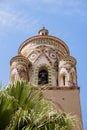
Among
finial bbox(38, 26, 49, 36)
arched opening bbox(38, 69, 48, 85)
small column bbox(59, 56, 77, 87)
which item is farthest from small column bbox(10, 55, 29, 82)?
finial bbox(38, 26, 49, 36)

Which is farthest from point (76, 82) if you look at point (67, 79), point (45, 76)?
point (45, 76)

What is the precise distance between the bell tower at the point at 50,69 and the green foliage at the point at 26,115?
7352mm

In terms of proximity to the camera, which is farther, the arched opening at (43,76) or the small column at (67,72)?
the arched opening at (43,76)

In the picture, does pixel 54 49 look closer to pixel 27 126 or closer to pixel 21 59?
pixel 21 59

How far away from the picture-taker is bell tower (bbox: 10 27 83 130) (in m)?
13.4

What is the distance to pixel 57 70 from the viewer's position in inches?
624

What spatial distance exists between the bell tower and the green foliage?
7352 millimetres

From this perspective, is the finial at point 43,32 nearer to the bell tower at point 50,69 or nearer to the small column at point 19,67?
the bell tower at point 50,69

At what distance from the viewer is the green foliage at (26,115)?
5.00 meters

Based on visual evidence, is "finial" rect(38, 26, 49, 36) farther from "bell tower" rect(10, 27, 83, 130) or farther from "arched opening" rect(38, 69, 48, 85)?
"arched opening" rect(38, 69, 48, 85)

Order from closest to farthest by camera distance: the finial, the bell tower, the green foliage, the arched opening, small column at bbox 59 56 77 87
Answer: the green foliage → the bell tower → small column at bbox 59 56 77 87 → the arched opening → the finial

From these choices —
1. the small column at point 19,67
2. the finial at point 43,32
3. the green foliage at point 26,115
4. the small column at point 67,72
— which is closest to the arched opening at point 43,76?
the small column at point 19,67

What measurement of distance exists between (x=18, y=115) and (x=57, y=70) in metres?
10.8

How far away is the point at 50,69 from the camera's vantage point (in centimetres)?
1581
